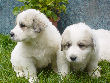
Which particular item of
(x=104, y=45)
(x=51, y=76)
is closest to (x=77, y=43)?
(x=51, y=76)

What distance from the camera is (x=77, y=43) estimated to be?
4734 mm

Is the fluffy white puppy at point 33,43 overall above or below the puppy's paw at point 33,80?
above

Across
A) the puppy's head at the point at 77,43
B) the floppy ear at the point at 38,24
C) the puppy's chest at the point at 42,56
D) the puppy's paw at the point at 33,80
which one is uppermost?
the floppy ear at the point at 38,24

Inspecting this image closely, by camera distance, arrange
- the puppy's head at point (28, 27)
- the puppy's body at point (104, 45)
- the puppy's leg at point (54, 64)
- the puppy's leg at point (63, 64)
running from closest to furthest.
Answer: the puppy's head at point (28, 27), the puppy's leg at point (63, 64), the puppy's leg at point (54, 64), the puppy's body at point (104, 45)

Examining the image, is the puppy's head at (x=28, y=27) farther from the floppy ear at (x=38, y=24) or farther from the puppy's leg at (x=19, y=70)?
the puppy's leg at (x=19, y=70)

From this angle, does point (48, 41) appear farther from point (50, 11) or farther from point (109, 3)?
point (109, 3)

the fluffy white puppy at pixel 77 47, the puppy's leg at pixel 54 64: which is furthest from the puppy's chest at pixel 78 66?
the puppy's leg at pixel 54 64

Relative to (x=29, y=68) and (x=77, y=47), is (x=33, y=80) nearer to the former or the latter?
(x=29, y=68)

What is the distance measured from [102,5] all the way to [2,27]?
13.7 ft

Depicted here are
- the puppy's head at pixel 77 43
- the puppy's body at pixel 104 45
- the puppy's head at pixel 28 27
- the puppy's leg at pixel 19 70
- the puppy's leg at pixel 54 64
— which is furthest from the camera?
the puppy's body at pixel 104 45

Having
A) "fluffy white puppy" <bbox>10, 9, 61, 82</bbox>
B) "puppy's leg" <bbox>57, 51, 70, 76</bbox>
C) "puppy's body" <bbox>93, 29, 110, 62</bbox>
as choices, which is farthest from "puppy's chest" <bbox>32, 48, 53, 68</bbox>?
"puppy's body" <bbox>93, 29, 110, 62</bbox>

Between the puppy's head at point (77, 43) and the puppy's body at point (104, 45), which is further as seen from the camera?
the puppy's body at point (104, 45)

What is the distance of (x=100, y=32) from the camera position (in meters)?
6.88

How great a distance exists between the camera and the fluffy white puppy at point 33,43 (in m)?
5.00
